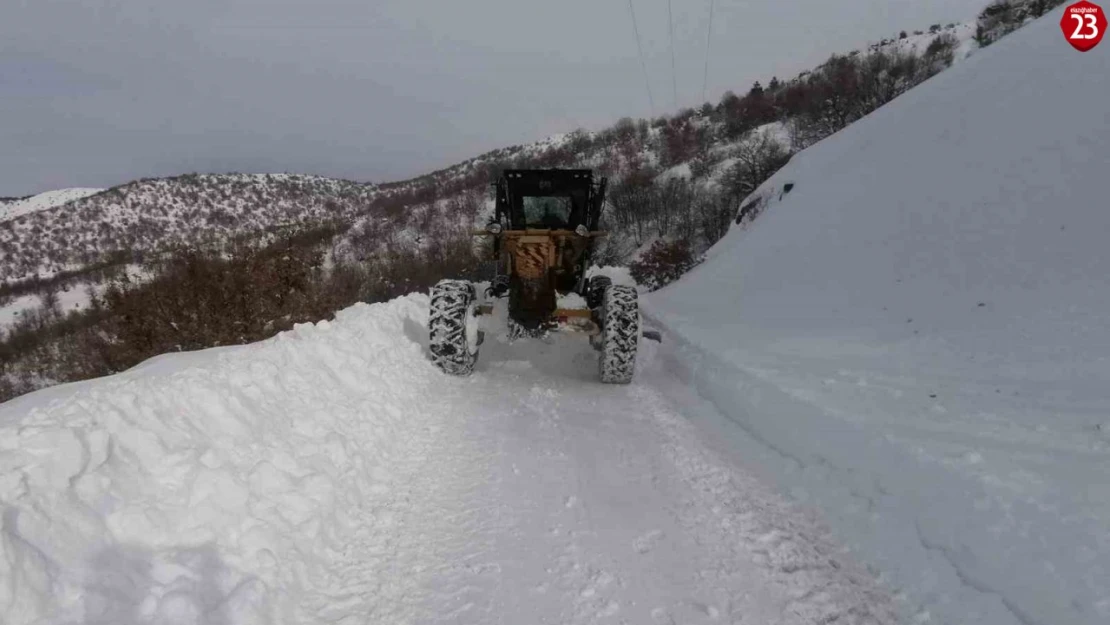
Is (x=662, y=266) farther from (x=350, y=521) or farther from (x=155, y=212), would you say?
(x=155, y=212)

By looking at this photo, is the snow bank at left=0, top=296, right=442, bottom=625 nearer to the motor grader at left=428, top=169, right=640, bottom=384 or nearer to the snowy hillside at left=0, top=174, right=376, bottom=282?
the motor grader at left=428, top=169, right=640, bottom=384

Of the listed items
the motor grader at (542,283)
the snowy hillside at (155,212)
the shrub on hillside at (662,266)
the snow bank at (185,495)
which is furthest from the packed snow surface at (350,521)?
the snowy hillside at (155,212)

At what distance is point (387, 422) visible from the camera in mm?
5039

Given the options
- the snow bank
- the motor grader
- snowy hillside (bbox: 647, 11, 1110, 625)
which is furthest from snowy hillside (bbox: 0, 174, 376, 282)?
the snow bank

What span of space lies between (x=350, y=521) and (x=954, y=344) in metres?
6.66

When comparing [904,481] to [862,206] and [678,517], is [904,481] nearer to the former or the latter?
[678,517]

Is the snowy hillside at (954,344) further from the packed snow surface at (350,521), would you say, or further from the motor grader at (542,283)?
the motor grader at (542,283)

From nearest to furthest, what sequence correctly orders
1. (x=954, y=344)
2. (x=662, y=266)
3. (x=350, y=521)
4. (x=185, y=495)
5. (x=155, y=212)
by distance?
1. (x=185, y=495)
2. (x=350, y=521)
3. (x=954, y=344)
4. (x=662, y=266)
5. (x=155, y=212)

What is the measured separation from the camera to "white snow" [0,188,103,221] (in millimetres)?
147075

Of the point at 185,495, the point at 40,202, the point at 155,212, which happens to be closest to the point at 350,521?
the point at 185,495

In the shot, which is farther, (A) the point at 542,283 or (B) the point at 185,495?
(A) the point at 542,283

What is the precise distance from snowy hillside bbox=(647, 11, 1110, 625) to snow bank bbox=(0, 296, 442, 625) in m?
3.05

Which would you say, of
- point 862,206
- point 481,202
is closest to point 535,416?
point 862,206

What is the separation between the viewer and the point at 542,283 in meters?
7.08
